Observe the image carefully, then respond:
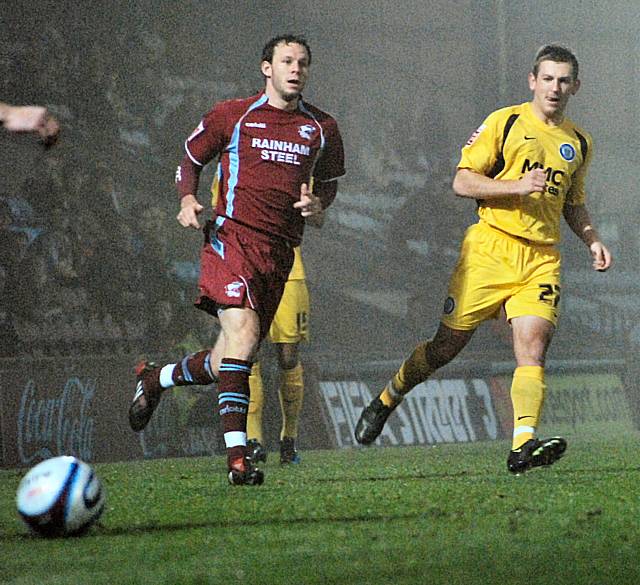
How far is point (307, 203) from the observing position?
6797 millimetres

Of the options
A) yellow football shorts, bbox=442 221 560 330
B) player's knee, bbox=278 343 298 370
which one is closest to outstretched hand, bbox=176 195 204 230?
yellow football shorts, bbox=442 221 560 330

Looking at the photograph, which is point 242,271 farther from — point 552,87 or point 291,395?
point 291,395

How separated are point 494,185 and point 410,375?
1358 millimetres

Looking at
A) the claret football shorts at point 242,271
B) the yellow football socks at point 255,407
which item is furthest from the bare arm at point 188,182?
the yellow football socks at point 255,407

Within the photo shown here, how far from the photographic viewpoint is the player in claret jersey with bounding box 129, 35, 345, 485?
269 inches

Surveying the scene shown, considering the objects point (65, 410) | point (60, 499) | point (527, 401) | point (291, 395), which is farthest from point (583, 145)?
point (65, 410)

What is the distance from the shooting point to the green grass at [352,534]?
11.6ft

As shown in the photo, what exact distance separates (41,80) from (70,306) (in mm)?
2072

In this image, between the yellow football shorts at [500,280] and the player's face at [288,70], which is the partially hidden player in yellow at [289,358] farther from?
the player's face at [288,70]

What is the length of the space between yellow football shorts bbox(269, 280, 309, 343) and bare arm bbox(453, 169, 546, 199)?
241cm

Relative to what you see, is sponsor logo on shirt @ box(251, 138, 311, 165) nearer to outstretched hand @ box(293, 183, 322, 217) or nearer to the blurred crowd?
outstretched hand @ box(293, 183, 322, 217)

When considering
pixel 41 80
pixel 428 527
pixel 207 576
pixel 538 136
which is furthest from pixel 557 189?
pixel 41 80

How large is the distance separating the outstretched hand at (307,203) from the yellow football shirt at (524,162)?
906 millimetres

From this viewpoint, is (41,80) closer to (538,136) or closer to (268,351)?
(268,351)
